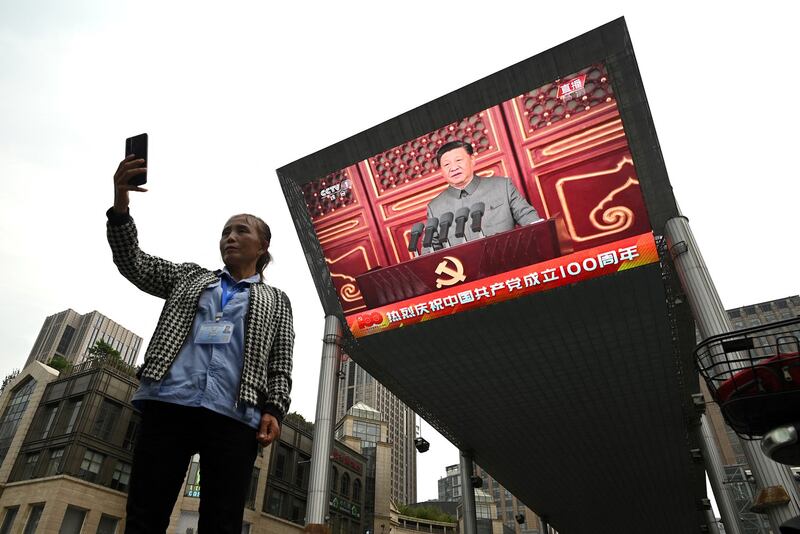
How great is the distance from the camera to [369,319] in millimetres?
19328

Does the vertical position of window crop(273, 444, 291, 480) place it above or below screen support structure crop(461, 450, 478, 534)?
above

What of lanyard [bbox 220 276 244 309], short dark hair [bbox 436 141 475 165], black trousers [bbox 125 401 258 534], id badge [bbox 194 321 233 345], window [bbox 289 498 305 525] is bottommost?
black trousers [bbox 125 401 258 534]

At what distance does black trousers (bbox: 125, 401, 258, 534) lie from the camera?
2385 millimetres

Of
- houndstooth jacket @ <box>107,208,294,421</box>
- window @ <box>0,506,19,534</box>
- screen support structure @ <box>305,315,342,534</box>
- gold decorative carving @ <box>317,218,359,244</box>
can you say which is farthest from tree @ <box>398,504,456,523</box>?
houndstooth jacket @ <box>107,208,294,421</box>

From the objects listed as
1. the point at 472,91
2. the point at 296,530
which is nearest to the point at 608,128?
the point at 472,91

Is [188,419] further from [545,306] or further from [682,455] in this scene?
[682,455]

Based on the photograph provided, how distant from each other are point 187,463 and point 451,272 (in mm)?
15675

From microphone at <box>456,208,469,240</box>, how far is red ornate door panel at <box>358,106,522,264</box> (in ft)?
3.55

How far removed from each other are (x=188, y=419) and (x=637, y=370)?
22354 mm

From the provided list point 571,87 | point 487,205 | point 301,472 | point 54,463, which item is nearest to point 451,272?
point 487,205

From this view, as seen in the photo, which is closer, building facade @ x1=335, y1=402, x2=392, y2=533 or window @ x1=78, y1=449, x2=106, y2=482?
window @ x1=78, y1=449, x2=106, y2=482

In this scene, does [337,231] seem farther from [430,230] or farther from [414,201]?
[430,230]

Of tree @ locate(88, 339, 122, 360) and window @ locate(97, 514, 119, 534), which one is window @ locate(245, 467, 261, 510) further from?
tree @ locate(88, 339, 122, 360)

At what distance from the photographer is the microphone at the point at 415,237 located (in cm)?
1834
